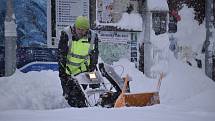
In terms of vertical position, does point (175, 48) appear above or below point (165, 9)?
below

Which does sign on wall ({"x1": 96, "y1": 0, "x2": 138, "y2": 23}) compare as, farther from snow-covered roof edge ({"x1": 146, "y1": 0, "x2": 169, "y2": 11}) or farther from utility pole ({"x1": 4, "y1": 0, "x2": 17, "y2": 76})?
utility pole ({"x1": 4, "y1": 0, "x2": 17, "y2": 76})

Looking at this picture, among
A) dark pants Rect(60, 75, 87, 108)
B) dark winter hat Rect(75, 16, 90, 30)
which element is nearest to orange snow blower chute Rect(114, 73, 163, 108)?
dark pants Rect(60, 75, 87, 108)

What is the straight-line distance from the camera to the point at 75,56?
629 cm

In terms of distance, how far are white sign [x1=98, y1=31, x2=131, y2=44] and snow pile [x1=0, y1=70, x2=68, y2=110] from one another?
1.83 m

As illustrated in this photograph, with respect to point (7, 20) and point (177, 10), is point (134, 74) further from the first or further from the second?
point (7, 20)

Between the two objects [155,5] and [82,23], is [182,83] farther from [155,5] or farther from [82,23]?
[82,23]

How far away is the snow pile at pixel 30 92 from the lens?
6375 millimetres

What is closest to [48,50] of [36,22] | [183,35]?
[36,22]

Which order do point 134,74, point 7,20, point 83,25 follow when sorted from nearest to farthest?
point 83,25, point 7,20, point 134,74

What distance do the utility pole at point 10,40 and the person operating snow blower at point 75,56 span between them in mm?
1234

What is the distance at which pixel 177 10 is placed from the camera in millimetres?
10469

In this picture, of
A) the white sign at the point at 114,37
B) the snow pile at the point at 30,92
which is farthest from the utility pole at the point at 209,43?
the snow pile at the point at 30,92

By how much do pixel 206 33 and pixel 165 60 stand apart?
0.90m

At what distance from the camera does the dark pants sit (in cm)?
603
